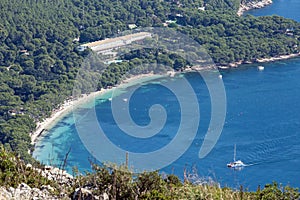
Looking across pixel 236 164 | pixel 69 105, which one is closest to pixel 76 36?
pixel 69 105

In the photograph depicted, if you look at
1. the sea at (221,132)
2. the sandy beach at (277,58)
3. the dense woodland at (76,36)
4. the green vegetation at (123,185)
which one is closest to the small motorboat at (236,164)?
the sea at (221,132)

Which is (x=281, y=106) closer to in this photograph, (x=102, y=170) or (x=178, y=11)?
(x=178, y=11)

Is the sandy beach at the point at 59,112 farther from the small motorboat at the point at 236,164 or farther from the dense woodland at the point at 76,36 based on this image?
the small motorboat at the point at 236,164

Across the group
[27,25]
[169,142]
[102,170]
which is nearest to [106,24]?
[27,25]

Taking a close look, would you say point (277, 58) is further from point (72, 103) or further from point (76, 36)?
point (72, 103)

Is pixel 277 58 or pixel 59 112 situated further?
pixel 277 58

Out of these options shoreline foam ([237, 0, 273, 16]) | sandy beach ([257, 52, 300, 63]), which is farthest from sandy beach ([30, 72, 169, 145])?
shoreline foam ([237, 0, 273, 16])
